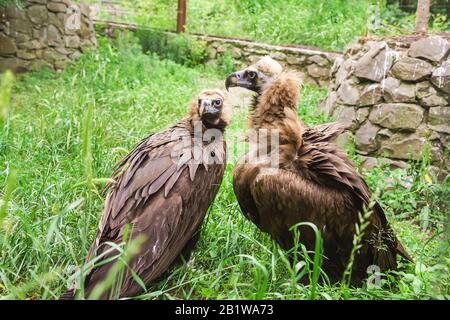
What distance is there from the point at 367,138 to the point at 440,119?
77 cm

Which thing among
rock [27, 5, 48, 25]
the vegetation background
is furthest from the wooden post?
rock [27, 5, 48, 25]

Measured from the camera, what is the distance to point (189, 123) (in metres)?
3.40

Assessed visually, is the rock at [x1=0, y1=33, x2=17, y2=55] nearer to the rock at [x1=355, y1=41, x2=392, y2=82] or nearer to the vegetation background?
the vegetation background

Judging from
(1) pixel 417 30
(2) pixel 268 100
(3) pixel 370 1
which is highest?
(3) pixel 370 1

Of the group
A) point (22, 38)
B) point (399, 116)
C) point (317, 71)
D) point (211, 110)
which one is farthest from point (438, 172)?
point (22, 38)

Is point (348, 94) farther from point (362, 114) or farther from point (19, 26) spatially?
point (19, 26)

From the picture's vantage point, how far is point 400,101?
564cm

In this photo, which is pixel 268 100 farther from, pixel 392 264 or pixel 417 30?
pixel 417 30

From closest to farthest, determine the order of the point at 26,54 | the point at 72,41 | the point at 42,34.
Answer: the point at 26,54 → the point at 42,34 → the point at 72,41

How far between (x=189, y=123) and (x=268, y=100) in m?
0.53

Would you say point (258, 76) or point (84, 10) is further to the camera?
point (84, 10)
